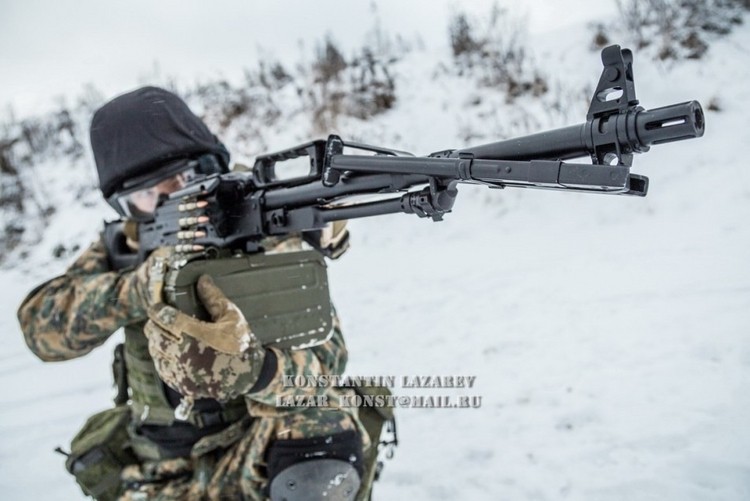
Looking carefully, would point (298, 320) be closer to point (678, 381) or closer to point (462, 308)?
point (678, 381)

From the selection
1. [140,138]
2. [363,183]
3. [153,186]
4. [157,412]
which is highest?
[140,138]

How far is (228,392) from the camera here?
1562 mm

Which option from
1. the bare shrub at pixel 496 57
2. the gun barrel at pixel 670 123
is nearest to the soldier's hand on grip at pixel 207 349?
the gun barrel at pixel 670 123

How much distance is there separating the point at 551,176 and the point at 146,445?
1855mm

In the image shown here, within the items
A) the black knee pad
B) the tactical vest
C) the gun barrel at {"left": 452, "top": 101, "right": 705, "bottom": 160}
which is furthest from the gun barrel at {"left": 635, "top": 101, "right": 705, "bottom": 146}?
the tactical vest

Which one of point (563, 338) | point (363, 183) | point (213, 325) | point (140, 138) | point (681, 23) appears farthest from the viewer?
point (681, 23)

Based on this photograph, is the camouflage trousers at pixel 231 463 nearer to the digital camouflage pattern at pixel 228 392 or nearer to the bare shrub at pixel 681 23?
the digital camouflage pattern at pixel 228 392

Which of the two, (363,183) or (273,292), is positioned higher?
(363,183)

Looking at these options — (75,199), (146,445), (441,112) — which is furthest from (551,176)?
(75,199)

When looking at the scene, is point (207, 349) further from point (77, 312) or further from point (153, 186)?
point (153, 186)

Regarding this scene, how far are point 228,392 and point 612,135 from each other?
1.23m

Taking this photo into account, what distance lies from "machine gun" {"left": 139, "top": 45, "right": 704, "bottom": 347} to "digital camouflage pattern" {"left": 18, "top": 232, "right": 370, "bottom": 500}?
0.55 ft

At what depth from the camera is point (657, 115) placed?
84 cm

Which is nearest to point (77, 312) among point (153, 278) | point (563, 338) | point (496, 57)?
point (153, 278)
